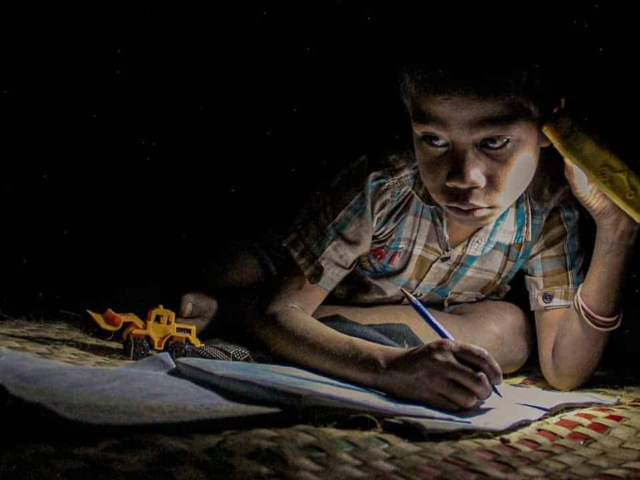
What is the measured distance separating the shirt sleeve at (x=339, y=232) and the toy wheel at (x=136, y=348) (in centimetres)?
45

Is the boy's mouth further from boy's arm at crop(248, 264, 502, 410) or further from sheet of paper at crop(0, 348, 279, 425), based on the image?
sheet of paper at crop(0, 348, 279, 425)

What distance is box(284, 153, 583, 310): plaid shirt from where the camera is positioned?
1.64 m

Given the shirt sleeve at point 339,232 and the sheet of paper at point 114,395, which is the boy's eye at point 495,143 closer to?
the shirt sleeve at point 339,232

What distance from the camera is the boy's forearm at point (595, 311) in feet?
5.05

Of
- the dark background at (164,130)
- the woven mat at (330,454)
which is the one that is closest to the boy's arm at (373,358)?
the woven mat at (330,454)

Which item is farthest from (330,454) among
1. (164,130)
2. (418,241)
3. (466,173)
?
(164,130)

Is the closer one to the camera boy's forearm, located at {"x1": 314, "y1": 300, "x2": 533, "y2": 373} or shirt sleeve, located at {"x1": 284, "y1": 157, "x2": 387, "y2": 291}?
shirt sleeve, located at {"x1": 284, "y1": 157, "x2": 387, "y2": 291}

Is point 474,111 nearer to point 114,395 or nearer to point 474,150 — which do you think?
point 474,150

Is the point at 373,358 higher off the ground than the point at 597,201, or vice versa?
the point at 597,201

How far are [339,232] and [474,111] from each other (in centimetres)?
45

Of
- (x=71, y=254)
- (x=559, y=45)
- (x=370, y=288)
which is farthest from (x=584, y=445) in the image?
(x=71, y=254)

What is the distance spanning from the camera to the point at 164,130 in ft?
8.50

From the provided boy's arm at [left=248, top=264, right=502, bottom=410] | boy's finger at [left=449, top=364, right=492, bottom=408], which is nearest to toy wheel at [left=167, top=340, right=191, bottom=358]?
boy's arm at [left=248, top=264, right=502, bottom=410]

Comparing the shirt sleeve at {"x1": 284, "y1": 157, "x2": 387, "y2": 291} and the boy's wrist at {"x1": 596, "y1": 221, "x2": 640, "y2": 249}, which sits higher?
the boy's wrist at {"x1": 596, "y1": 221, "x2": 640, "y2": 249}
